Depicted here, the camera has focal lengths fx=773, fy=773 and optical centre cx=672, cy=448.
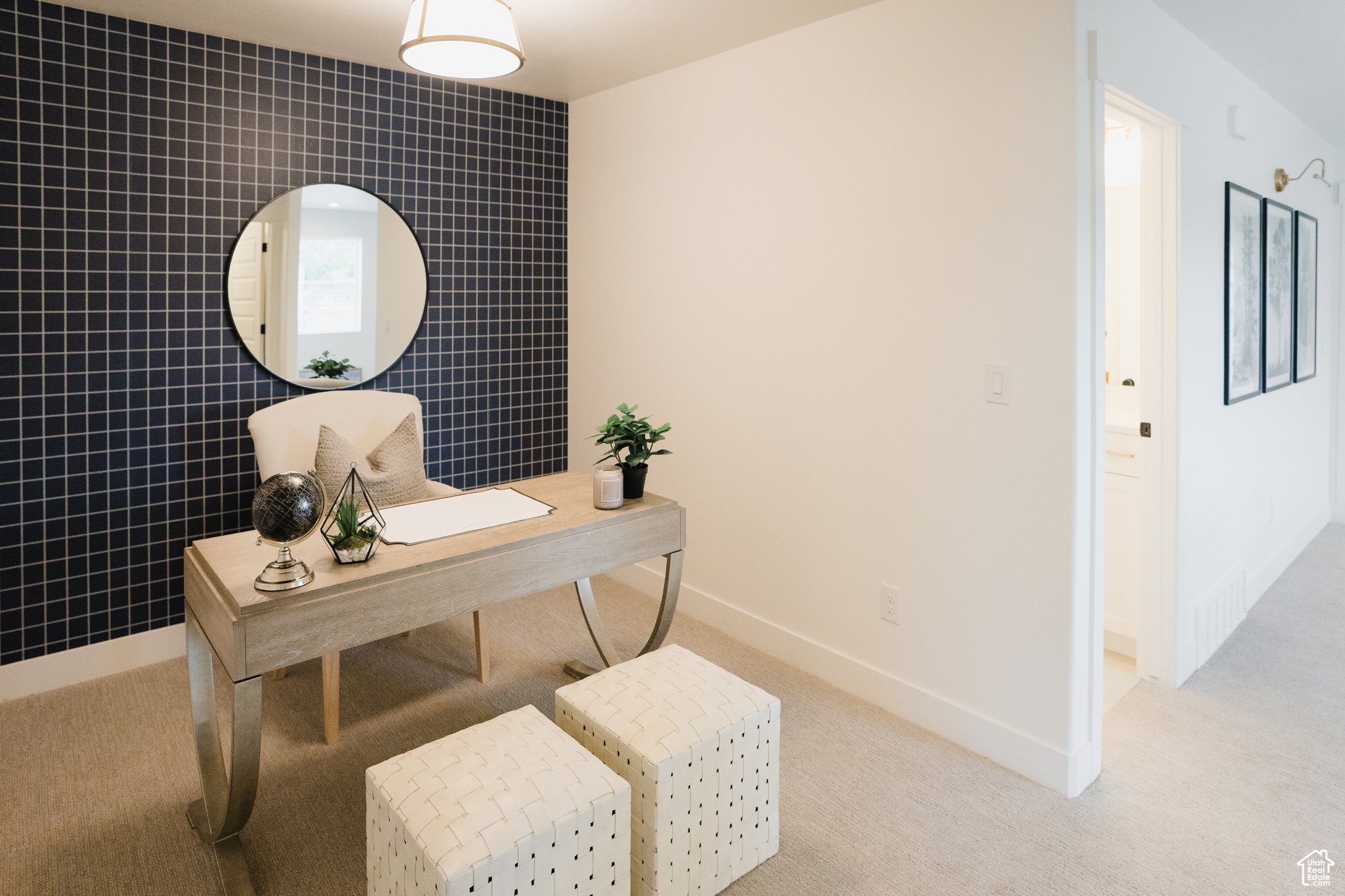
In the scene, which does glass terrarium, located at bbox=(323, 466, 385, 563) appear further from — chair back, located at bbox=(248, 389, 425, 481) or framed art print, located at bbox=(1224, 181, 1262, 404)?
framed art print, located at bbox=(1224, 181, 1262, 404)

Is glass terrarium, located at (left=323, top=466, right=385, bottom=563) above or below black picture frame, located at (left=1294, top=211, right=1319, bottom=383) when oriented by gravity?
below

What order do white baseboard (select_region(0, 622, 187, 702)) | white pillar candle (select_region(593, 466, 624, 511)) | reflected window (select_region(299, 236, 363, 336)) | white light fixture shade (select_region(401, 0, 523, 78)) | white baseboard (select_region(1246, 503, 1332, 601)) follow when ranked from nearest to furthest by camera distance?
white light fixture shade (select_region(401, 0, 523, 78))
white pillar candle (select_region(593, 466, 624, 511))
white baseboard (select_region(0, 622, 187, 702))
reflected window (select_region(299, 236, 363, 336))
white baseboard (select_region(1246, 503, 1332, 601))

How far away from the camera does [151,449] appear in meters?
2.84

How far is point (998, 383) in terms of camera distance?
7.35 feet

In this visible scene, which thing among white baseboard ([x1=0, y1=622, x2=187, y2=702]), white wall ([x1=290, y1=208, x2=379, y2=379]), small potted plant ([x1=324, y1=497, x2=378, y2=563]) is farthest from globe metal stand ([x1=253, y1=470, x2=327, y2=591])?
white wall ([x1=290, y1=208, x2=379, y2=379])

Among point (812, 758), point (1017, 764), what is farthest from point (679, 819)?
point (1017, 764)

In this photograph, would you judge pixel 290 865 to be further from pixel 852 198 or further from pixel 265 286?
pixel 852 198

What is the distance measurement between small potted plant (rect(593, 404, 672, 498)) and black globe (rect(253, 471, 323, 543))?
0.89m

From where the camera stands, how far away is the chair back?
2.72 metres

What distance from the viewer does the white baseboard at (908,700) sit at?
2.19 m

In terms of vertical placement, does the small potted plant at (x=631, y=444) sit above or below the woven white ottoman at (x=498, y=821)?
above

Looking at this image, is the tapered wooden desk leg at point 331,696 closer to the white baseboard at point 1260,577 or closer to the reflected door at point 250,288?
the reflected door at point 250,288

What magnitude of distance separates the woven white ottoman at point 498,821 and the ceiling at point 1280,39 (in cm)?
280

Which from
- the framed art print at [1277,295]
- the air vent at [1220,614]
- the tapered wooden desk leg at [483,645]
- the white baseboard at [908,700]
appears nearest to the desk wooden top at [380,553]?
the tapered wooden desk leg at [483,645]
